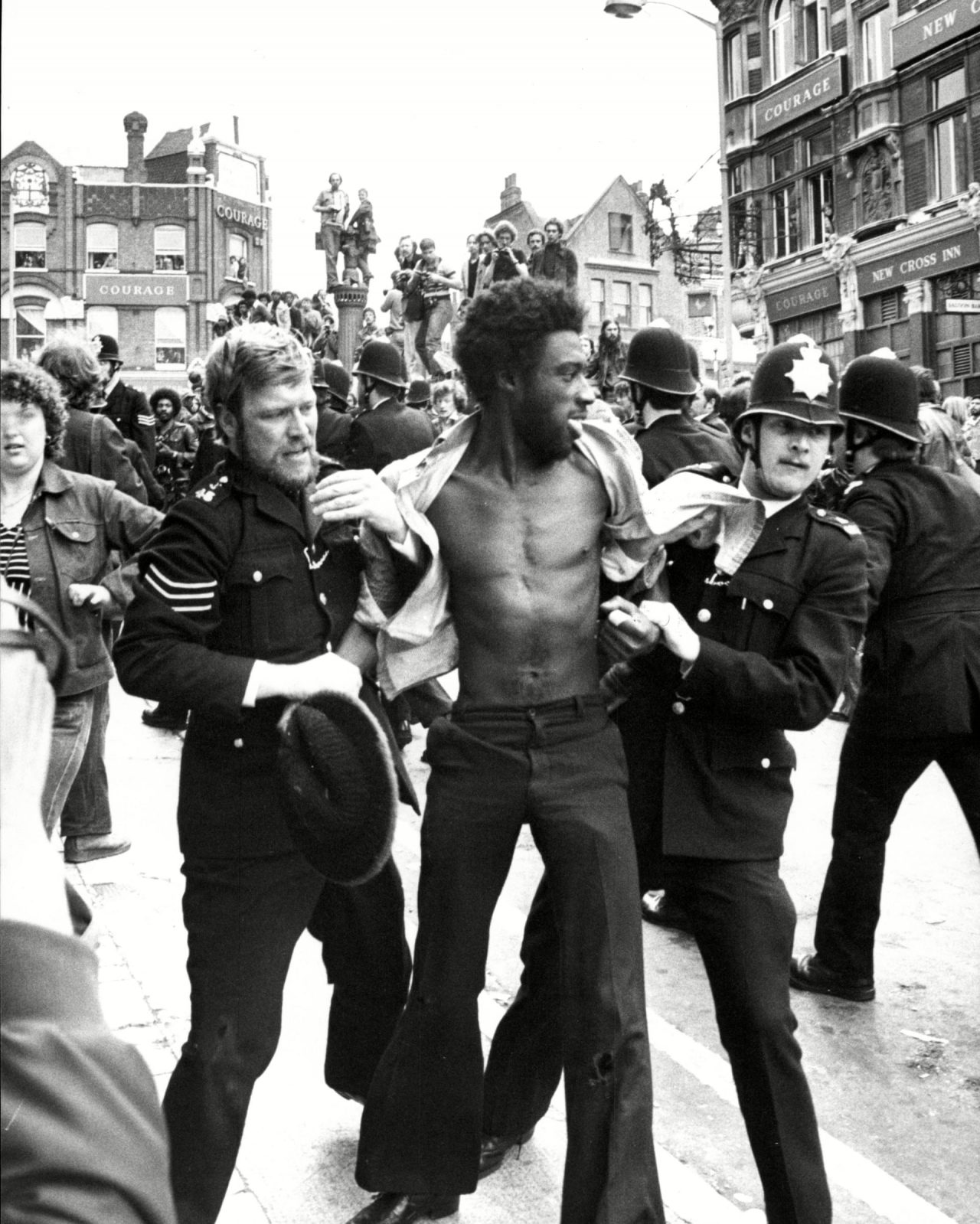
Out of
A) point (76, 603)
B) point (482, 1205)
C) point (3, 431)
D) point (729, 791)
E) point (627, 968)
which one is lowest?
point (482, 1205)

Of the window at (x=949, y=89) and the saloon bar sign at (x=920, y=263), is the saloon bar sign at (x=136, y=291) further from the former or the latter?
the window at (x=949, y=89)

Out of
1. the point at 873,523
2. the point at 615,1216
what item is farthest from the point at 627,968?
the point at 873,523

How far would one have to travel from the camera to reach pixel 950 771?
17.0 feet

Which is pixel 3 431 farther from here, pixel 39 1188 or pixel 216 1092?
pixel 39 1188

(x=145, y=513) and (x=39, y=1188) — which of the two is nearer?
(x=39, y=1188)

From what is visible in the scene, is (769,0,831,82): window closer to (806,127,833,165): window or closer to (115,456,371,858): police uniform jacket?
(806,127,833,165): window

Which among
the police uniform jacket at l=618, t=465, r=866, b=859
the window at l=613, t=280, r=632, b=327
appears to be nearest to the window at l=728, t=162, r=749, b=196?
the window at l=613, t=280, r=632, b=327

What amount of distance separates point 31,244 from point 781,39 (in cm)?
4243

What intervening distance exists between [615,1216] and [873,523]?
2558 millimetres

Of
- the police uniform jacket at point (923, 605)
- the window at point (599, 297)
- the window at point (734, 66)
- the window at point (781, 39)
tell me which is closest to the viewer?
the police uniform jacket at point (923, 605)

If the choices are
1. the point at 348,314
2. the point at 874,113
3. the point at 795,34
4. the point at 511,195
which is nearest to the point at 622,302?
the point at 511,195

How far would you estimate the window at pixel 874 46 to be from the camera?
106ft

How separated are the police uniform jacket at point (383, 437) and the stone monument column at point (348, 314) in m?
18.2

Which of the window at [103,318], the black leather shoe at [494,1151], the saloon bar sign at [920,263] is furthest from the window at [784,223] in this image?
the window at [103,318]
